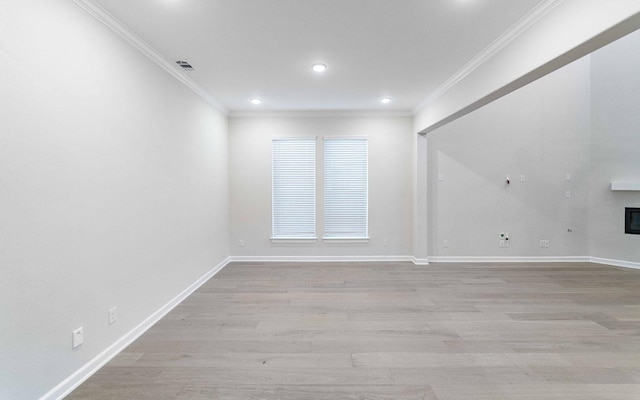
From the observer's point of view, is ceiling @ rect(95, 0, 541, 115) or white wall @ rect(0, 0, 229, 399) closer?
white wall @ rect(0, 0, 229, 399)

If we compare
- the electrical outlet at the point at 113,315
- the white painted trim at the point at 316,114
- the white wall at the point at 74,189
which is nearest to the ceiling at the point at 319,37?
the white wall at the point at 74,189

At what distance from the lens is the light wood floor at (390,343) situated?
72.0 inches

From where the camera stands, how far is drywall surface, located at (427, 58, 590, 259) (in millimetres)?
4934

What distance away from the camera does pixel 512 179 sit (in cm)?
495

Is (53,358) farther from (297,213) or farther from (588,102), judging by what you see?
(588,102)

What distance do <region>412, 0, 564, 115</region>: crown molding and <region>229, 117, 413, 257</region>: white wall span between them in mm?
1375

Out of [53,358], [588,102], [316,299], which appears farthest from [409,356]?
[588,102]

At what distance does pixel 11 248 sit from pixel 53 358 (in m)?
0.76

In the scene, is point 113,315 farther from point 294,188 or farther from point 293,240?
point 294,188

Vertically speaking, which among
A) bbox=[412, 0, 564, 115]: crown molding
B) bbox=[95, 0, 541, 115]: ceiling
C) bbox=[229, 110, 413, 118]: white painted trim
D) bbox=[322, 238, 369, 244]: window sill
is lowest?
bbox=[322, 238, 369, 244]: window sill

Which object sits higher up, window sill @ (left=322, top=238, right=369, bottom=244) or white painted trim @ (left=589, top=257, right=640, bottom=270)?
window sill @ (left=322, top=238, right=369, bottom=244)

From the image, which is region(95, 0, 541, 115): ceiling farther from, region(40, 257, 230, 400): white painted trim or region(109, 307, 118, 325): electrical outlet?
region(40, 257, 230, 400): white painted trim

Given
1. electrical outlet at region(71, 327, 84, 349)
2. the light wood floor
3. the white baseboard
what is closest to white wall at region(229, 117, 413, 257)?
the white baseboard

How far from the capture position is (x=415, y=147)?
4785 millimetres
